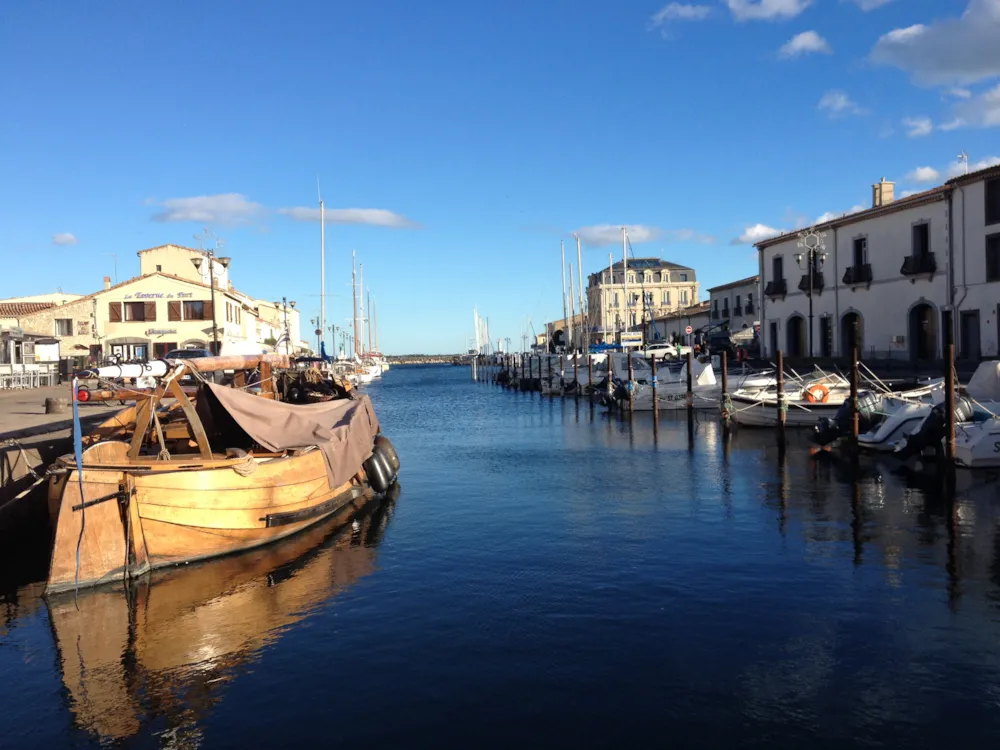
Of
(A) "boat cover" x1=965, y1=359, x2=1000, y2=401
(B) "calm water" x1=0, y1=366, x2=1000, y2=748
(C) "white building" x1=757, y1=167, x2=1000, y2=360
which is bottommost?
(B) "calm water" x1=0, y1=366, x2=1000, y2=748

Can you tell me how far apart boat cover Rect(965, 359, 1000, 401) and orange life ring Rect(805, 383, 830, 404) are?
6770mm

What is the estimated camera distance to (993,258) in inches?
1443

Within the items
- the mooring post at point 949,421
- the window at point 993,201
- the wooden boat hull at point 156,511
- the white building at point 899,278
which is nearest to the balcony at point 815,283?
the white building at point 899,278

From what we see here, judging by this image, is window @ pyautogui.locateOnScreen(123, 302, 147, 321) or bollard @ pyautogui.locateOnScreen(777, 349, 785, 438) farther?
window @ pyautogui.locateOnScreen(123, 302, 147, 321)

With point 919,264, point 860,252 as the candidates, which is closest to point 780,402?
point 919,264

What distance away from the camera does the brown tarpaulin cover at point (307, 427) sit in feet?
46.1

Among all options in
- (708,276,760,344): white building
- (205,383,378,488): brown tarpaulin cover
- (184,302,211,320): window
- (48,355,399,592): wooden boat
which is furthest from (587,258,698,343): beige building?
(48,355,399,592): wooden boat

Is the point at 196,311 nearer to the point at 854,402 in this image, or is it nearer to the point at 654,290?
the point at 854,402

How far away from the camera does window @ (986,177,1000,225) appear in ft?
119

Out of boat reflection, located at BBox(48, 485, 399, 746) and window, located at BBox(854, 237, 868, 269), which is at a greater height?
window, located at BBox(854, 237, 868, 269)

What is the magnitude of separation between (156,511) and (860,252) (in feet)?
146

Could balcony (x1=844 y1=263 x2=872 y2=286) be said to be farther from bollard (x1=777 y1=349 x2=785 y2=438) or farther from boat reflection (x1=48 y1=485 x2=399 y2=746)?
boat reflection (x1=48 y1=485 x2=399 y2=746)

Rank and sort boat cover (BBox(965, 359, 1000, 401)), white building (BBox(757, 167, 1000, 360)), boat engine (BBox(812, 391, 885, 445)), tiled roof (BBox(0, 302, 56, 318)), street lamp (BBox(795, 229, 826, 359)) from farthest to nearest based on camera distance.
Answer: tiled roof (BBox(0, 302, 56, 318)), street lamp (BBox(795, 229, 826, 359)), white building (BBox(757, 167, 1000, 360)), boat engine (BBox(812, 391, 885, 445)), boat cover (BBox(965, 359, 1000, 401))

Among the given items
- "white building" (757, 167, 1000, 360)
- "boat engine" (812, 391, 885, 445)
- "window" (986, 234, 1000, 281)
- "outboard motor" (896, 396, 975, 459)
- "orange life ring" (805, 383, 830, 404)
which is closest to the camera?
"outboard motor" (896, 396, 975, 459)
